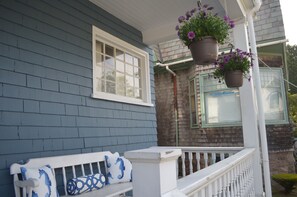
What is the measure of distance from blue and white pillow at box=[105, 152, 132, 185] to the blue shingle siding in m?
0.26

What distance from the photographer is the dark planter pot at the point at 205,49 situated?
7.68ft

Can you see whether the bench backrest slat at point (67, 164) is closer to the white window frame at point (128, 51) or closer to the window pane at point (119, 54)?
the white window frame at point (128, 51)

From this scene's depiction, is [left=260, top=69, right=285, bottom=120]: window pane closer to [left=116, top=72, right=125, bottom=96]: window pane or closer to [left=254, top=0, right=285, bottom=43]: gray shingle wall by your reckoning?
[left=254, top=0, right=285, bottom=43]: gray shingle wall

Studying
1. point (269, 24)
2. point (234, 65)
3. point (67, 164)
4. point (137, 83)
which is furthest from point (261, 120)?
point (269, 24)

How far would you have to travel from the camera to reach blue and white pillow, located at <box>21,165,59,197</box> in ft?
7.30

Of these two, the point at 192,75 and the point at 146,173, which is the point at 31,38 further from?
the point at 192,75

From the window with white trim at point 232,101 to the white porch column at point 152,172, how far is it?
19.4 ft

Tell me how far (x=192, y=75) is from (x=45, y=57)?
16.8ft

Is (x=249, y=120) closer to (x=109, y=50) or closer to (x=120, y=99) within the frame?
(x=120, y=99)

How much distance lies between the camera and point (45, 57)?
286 cm

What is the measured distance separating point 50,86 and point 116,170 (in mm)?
1412

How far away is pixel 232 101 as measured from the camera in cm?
656

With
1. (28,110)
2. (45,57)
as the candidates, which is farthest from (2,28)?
(28,110)

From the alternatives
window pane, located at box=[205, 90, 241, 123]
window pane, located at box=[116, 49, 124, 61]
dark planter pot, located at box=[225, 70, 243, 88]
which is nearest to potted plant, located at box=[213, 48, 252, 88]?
dark planter pot, located at box=[225, 70, 243, 88]
